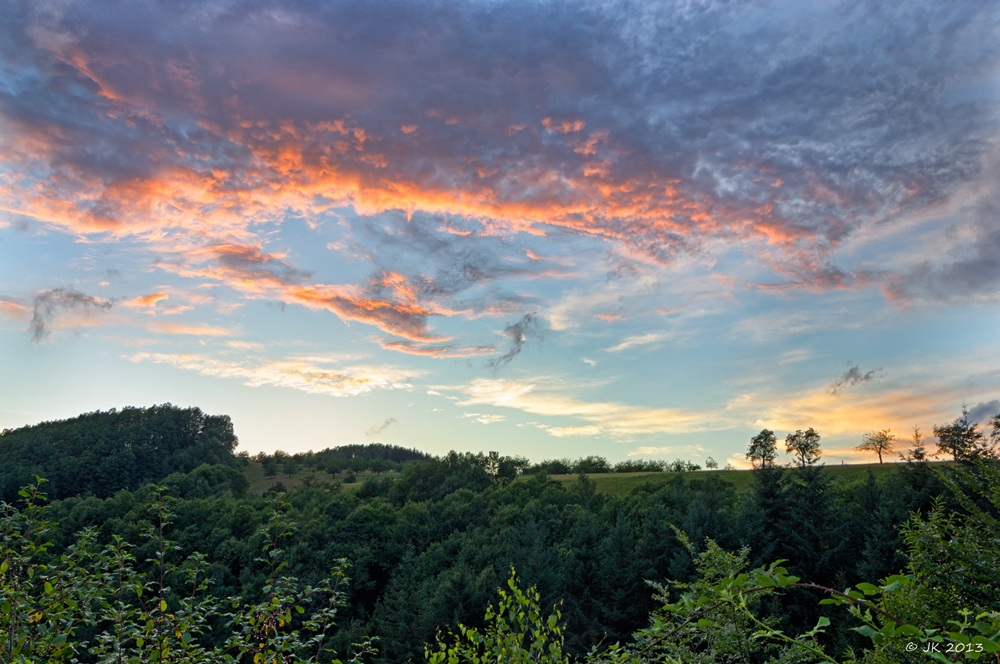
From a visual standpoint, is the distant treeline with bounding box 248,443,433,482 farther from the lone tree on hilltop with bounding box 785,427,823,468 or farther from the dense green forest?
the lone tree on hilltop with bounding box 785,427,823,468

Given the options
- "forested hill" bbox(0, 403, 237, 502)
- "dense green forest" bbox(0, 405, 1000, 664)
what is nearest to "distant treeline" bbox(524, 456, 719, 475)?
"dense green forest" bbox(0, 405, 1000, 664)

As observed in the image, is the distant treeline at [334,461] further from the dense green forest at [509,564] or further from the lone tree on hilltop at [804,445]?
the lone tree on hilltop at [804,445]

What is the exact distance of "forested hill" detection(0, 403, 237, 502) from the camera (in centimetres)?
8212

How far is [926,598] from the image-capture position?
772 centimetres

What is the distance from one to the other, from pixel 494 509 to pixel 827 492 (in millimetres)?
29884

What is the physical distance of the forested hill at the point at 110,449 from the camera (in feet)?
269

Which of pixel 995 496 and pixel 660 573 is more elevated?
pixel 995 496

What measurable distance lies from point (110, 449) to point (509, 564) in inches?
3598

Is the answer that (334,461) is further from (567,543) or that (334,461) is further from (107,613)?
(107,613)

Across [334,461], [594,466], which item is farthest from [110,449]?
[594,466]

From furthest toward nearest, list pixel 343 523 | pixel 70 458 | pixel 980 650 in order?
pixel 70 458, pixel 343 523, pixel 980 650

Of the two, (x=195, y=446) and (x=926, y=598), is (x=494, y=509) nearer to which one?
(x=926, y=598)

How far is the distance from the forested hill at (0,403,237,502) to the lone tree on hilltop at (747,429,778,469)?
84291 millimetres

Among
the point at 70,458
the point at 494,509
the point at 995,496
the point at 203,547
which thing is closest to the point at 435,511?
the point at 494,509
